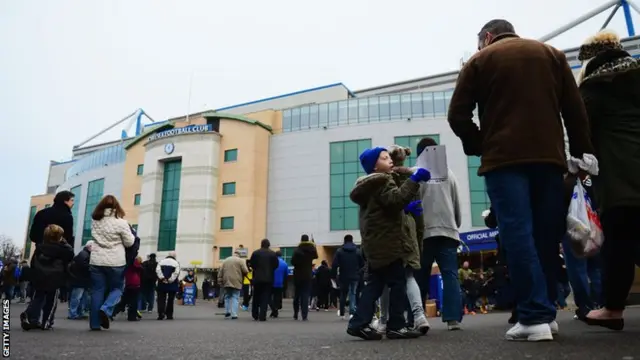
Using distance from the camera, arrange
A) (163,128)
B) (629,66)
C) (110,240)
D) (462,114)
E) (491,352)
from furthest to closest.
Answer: (163,128), (110,240), (629,66), (462,114), (491,352)

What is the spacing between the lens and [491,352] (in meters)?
2.50

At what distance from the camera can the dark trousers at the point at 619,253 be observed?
3354 millimetres

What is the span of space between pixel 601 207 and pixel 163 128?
46700 millimetres

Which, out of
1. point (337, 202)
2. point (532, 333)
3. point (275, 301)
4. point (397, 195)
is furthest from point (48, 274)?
point (337, 202)

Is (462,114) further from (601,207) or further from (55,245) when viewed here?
(55,245)

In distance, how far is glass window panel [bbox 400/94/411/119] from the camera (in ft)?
129

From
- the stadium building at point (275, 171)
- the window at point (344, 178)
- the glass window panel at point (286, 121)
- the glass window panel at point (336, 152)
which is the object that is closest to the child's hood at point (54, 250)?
the stadium building at point (275, 171)

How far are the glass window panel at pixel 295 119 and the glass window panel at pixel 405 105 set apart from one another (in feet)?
30.8

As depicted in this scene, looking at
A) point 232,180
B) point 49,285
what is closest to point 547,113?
point 49,285

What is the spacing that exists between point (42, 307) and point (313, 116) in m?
37.0

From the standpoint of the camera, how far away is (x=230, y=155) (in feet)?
141

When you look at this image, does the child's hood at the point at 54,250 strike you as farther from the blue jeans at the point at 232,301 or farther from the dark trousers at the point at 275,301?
the dark trousers at the point at 275,301

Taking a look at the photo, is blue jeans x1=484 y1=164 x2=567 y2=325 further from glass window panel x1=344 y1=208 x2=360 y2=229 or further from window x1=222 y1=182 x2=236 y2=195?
window x1=222 y1=182 x2=236 y2=195

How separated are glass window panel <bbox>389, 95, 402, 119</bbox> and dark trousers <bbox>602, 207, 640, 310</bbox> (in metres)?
36.6
